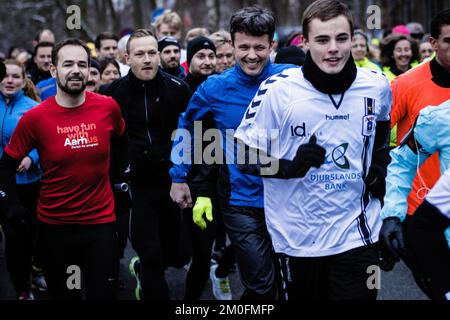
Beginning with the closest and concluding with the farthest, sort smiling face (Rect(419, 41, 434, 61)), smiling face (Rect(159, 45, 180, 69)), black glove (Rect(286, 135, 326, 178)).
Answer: black glove (Rect(286, 135, 326, 178)) → smiling face (Rect(159, 45, 180, 69)) → smiling face (Rect(419, 41, 434, 61))

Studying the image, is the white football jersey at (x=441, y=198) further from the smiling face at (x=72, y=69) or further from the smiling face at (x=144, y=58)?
the smiling face at (x=144, y=58)

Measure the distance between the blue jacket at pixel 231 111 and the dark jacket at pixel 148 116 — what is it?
0.78m

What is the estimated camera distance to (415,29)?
43.3ft

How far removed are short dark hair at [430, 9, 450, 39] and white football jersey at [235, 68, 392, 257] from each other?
781 millimetres

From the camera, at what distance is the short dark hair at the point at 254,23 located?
472cm

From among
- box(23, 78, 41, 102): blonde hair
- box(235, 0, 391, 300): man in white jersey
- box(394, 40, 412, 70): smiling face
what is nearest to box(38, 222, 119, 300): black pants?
box(235, 0, 391, 300): man in white jersey

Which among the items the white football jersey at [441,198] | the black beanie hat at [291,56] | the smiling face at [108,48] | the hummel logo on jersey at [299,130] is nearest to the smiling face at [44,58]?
the smiling face at [108,48]

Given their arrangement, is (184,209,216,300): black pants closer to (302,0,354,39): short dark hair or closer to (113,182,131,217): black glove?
(113,182,131,217): black glove

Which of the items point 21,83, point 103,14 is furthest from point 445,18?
point 103,14

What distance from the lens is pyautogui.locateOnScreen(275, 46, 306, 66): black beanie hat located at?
662cm

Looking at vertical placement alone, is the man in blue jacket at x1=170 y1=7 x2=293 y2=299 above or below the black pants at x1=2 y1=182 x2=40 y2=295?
above

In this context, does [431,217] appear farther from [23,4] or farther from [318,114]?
[23,4]

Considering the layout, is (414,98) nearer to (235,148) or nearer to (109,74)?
(235,148)

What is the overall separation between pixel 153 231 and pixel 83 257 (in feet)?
2.64
